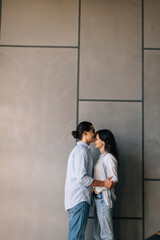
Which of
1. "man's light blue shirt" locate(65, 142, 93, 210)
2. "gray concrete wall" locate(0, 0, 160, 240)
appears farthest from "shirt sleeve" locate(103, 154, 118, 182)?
"gray concrete wall" locate(0, 0, 160, 240)

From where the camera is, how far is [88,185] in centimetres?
227

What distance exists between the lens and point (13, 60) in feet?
9.75

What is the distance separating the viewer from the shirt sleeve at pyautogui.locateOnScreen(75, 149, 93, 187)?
7.38 feet

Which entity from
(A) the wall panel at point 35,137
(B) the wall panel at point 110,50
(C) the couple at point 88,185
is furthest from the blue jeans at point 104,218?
(B) the wall panel at point 110,50

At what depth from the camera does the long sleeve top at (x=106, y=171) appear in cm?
240

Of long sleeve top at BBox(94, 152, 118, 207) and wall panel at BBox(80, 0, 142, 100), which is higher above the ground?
wall panel at BBox(80, 0, 142, 100)

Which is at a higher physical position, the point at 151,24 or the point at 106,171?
the point at 151,24

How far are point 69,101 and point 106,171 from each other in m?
0.95

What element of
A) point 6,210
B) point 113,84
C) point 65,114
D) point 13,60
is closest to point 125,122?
point 113,84

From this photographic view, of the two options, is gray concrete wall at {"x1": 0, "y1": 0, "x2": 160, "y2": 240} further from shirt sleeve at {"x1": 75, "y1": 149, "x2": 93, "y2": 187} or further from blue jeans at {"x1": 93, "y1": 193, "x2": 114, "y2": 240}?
shirt sleeve at {"x1": 75, "y1": 149, "x2": 93, "y2": 187}

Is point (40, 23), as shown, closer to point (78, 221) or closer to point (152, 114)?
point (152, 114)

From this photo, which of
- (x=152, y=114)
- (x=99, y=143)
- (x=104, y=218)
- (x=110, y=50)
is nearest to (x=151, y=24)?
(x=110, y=50)

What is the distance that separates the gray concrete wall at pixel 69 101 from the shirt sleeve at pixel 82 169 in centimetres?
57

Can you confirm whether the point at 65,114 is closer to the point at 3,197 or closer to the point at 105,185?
the point at 105,185
